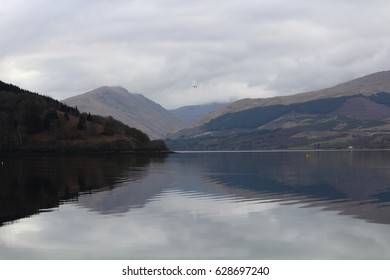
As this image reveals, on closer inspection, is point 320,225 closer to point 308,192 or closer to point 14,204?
point 308,192

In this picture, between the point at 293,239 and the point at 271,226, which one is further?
the point at 271,226

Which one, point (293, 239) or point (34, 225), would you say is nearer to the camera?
point (293, 239)

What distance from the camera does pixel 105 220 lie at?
5497 cm

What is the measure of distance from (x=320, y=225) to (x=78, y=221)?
82.9 ft

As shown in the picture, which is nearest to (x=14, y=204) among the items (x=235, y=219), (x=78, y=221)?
(x=78, y=221)

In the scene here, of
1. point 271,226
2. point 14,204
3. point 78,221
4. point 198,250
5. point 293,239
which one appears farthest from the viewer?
point 14,204

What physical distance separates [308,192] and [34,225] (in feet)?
152

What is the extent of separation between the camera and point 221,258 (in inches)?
1503

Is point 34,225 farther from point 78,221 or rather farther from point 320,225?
point 320,225
